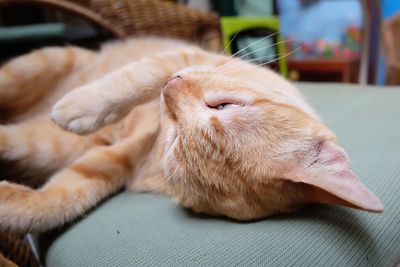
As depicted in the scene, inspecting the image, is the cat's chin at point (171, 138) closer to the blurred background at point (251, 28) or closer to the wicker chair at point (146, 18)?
the blurred background at point (251, 28)

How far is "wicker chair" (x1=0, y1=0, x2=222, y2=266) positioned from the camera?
6.10ft

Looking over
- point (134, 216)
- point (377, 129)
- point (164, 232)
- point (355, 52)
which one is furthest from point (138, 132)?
point (355, 52)

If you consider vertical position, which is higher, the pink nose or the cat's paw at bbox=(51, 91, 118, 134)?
the pink nose

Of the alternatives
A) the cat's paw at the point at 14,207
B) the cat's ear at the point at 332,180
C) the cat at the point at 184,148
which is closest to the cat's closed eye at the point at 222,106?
the cat at the point at 184,148

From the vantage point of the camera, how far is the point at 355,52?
3.37 meters

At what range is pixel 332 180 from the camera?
0.72 m

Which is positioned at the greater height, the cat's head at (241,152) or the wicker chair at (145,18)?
the wicker chair at (145,18)

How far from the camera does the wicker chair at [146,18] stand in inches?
73.4

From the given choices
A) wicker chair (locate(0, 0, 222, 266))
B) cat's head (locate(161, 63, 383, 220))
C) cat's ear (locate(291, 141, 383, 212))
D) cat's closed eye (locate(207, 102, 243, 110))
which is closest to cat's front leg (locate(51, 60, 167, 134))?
Answer: cat's head (locate(161, 63, 383, 220))

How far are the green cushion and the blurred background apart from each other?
0.50m

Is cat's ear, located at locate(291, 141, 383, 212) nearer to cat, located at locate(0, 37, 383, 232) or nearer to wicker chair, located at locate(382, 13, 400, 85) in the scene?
cat, located at locate(0, 37, 383, 232)

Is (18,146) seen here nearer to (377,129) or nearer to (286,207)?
(286,207)

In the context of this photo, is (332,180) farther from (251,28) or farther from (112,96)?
(251,28)

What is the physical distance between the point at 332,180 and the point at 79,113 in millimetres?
647
